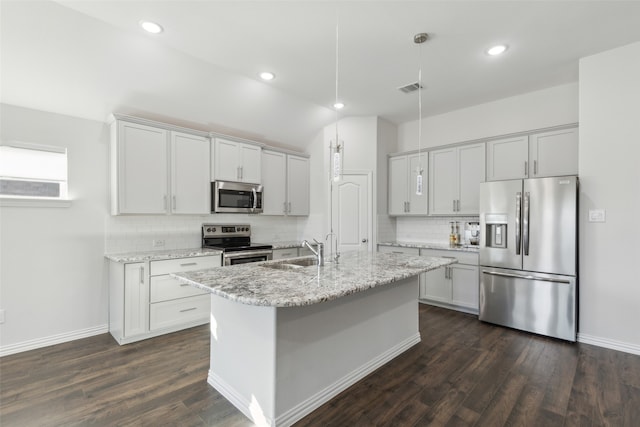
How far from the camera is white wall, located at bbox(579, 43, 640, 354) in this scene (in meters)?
3.03

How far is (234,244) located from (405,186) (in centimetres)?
281

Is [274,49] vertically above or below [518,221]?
above

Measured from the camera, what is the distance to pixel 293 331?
1987 millimetres

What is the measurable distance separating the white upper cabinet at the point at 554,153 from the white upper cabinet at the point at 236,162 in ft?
12.0

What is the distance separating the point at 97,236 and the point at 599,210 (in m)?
5.39

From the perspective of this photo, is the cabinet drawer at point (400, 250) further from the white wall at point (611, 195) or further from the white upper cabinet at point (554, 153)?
the white wall at point (611, 195)

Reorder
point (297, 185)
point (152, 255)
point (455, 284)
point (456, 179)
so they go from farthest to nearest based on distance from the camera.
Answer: point (297, 185) < point (456, 179) < point (455, 284) < point (152, 255)

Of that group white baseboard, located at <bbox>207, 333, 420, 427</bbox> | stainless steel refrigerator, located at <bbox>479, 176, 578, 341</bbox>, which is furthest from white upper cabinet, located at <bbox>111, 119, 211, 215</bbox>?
A: stainless steel refrigerator, located at <bbox>479, 176, 578, 341</bbox>

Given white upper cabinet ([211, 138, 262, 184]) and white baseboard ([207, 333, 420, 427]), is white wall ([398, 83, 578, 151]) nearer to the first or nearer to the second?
white upper cabinet ([211, 138, 262, 184])

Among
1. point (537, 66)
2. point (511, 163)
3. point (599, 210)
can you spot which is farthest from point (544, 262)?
point (537, 66)

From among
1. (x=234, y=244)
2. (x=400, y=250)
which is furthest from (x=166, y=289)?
(x=400, y=250)

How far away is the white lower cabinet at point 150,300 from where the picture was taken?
3.23m

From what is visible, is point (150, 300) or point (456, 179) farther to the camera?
point (456, 179)

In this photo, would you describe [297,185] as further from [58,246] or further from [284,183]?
[58,246]
